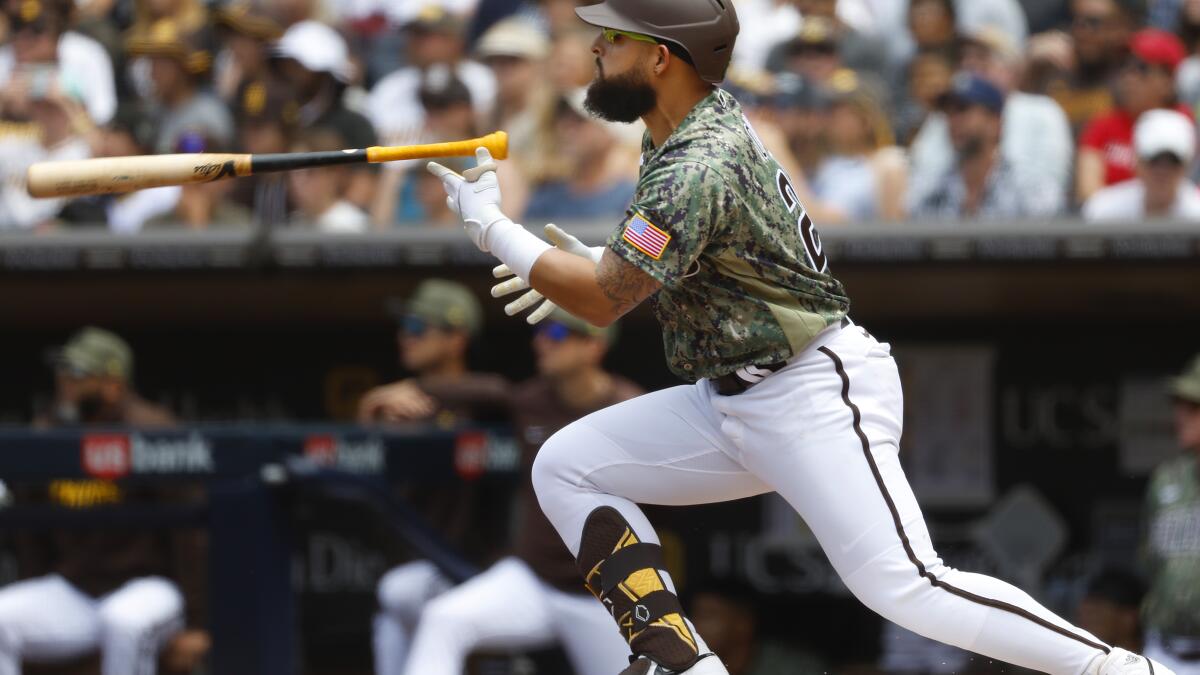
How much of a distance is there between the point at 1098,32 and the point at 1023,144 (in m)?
1.05

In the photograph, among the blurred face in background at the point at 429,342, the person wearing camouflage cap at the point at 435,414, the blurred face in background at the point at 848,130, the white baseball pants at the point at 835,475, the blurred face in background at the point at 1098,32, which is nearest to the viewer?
the white baseball pants at the point at 835,475

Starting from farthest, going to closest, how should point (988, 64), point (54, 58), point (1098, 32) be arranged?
point (54, 58) → point (1098, 32) → point (988, 64)

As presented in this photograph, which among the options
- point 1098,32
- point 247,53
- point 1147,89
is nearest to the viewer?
point 1147,89

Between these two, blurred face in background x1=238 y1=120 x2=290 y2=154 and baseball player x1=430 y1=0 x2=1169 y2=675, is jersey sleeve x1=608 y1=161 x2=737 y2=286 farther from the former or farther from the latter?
blurred face in background x1=238 y1=120 x2=290 y2=154

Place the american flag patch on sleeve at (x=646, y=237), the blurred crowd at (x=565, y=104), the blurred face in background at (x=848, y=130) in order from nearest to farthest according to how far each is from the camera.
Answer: the american flag patch on sleeve at (x=646, y=237)
the blurred crowd at (x=565, y=104)
the blurred face in background at (x=848, y=130)

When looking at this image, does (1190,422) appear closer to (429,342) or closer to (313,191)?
(429,342)

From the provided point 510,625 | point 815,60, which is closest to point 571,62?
point 815,60

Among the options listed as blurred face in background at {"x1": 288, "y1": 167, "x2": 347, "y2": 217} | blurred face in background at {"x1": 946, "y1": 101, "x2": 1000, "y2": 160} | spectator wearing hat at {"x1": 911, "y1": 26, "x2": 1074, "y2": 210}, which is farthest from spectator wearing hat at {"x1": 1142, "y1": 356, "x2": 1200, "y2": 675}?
blurred face in background at {"x1": 288, "y1": 167, "x2": 347, "y2": 217}

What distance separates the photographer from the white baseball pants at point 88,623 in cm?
546

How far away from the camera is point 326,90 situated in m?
7.34

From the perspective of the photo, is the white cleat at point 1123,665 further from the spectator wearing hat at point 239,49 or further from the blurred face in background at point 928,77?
the spectator wearing hat at point 239,49

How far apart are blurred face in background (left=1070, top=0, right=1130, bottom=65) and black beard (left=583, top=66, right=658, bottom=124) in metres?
4.19

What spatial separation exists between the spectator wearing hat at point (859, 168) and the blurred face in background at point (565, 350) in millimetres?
1111

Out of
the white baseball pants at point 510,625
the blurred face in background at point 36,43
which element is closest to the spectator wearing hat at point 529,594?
the white baseball pants at point 510,625
